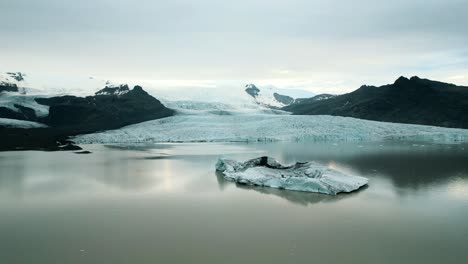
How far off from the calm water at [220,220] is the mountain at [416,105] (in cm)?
4906

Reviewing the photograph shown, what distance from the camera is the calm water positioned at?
7.15 meters

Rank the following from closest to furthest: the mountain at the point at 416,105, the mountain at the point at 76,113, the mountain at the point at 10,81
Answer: the mountain at the point at 76,113, the mountain at the point at 416,105, the mountain at the point at 10,81

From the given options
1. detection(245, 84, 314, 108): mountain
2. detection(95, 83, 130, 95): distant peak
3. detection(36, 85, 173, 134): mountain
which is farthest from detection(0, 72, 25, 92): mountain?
detection(245, 84, 314, 108): mountain

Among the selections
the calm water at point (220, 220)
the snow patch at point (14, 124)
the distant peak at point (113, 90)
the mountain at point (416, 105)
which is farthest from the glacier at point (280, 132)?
the distant peak at point (113, 90)

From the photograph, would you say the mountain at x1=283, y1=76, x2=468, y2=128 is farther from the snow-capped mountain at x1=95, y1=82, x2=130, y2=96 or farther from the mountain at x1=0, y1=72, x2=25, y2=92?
the mountain at x1=0, y1=72, x2=25, y2=92

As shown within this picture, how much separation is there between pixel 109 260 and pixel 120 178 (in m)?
9.09

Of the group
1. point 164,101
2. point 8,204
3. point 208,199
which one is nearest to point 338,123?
point 208,199

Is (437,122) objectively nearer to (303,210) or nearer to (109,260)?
(303,210)

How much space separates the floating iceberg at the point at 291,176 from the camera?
1264 centimetres

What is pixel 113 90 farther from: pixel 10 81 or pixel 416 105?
pixel 416 105

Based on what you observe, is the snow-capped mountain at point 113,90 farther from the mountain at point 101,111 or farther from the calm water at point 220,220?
the calm water at point 220,220

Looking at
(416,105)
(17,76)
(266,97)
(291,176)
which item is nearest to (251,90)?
(266,97)

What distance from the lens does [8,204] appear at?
11039 millimetres

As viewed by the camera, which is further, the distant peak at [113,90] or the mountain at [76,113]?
the distant peak at [113,90]
